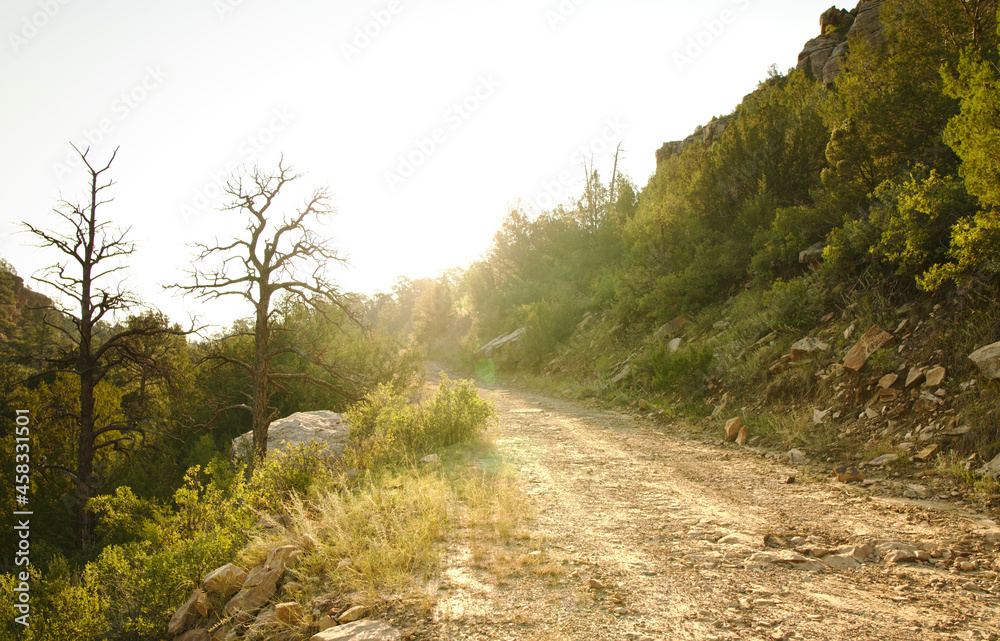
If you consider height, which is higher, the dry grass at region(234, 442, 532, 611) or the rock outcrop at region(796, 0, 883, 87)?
the rock outcrop at region(796, 0, 883, 87)

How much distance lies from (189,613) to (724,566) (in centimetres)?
439

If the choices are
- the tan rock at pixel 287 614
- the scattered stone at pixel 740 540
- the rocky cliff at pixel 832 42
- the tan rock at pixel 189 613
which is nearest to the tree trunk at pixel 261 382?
the tan rock at pixel 189 613

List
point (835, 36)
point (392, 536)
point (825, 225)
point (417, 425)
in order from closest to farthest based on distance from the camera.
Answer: point (392, 536) < point (417, 425) < point (825, 225) < point (835, 36)

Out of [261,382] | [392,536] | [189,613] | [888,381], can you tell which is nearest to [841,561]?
[392,536]

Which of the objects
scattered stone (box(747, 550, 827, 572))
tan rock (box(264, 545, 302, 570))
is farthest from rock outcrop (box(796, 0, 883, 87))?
tan rock (box(264, 545, 302, 570))

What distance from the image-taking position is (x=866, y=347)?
6.75 meters

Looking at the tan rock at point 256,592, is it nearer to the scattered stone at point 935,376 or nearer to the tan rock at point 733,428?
Answer: the tan rock at point 733,428

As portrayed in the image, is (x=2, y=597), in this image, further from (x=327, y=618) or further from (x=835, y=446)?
(x=835, y=446)

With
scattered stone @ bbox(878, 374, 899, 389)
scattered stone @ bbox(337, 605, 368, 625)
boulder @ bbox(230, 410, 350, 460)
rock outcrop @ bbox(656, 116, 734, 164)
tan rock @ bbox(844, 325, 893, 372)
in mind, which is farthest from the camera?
rock outcrop @ bbox(656, 116, 734, 164)

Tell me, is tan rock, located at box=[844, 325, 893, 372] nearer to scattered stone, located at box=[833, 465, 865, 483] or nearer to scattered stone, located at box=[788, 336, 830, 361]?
scattered stone, located at box=[788, 336, 830, 361]

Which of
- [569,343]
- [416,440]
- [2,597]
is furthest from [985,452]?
[569,343]

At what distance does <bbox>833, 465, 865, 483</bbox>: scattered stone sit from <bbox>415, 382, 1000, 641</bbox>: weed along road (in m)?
0.20

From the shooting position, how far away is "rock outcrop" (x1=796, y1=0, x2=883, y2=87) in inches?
547

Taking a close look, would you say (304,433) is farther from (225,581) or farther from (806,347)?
(806,347)
